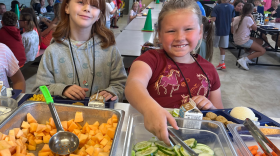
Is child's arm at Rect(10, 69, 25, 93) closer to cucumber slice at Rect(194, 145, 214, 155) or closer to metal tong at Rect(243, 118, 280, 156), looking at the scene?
cucumber slice at Rect(194, 145, 214, 155)

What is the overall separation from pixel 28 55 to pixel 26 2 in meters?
4.62

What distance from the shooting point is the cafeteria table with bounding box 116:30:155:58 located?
2164mm

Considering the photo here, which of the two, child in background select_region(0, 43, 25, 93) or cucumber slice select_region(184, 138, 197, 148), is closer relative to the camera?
cucumber slice select_region(184, 138, 197, 148)

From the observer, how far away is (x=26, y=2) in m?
6.89

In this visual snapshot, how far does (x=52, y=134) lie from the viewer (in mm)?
838

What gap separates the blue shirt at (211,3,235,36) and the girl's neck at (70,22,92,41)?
3415 millimetres

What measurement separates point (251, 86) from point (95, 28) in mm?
3078

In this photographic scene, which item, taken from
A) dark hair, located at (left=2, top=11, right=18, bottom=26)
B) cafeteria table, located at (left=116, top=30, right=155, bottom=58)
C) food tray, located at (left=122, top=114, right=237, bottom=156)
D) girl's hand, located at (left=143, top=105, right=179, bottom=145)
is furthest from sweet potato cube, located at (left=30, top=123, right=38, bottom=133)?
dark hair, located at (left=2, top=11, right=18, bottom=26)

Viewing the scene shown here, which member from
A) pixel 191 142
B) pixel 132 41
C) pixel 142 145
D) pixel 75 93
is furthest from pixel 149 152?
pixel 132 41

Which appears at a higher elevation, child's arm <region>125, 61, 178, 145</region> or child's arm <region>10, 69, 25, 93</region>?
child's arm <region>125, 61, 178, 145</region>

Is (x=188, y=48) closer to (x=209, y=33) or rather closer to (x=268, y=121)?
(x=268, y=121)

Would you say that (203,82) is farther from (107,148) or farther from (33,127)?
(33,127)

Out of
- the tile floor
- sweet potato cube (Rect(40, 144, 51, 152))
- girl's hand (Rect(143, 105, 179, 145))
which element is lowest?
the tile floor

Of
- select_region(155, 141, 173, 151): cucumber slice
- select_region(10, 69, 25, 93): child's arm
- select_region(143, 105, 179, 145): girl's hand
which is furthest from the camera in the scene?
select_region(10, 69, 25, 93): child's arm
